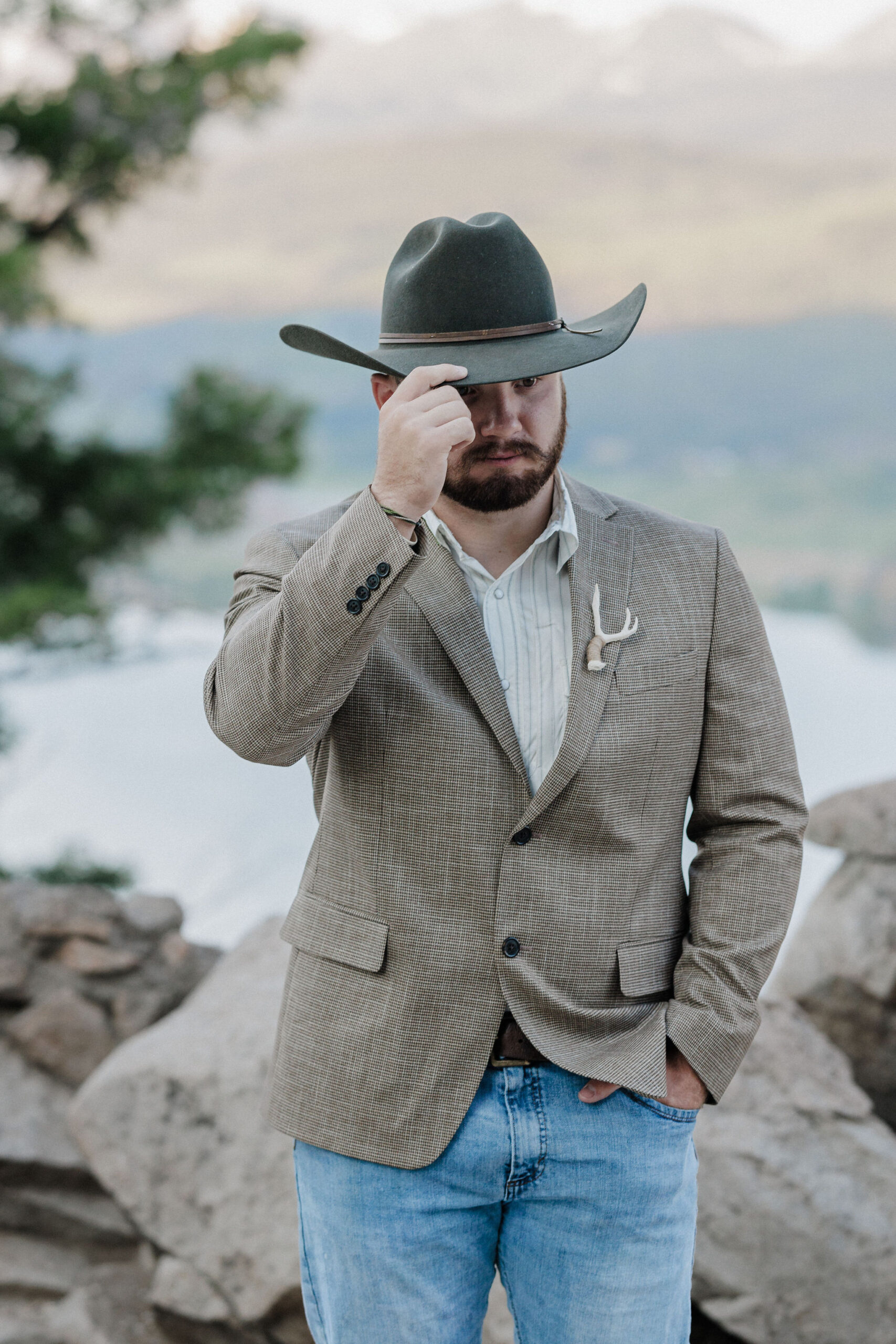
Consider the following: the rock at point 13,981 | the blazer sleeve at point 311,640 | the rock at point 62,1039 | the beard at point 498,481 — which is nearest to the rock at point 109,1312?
the rock at point 62,1039

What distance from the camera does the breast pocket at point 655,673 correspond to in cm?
119

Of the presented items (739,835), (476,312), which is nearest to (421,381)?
(476,312)

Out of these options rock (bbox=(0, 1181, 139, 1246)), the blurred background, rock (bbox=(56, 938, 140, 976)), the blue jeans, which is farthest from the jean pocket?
the blurred background

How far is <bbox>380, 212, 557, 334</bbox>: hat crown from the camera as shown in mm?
1167

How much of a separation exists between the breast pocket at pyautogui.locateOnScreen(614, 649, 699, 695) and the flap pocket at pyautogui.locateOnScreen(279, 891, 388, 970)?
35cm

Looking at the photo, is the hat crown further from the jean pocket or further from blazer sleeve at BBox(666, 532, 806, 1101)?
the jean pocket

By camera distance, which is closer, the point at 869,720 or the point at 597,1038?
the point at 597,1038

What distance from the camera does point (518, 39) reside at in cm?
611

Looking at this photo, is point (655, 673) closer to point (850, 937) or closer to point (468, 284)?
point (468, 284)

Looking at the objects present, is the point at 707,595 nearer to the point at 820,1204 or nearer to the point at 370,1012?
the point at 370,1012

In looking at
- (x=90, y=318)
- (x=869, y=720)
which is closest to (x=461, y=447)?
(x=90, y=318)

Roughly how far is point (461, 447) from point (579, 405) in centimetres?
470

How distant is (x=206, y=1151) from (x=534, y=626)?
1.20m

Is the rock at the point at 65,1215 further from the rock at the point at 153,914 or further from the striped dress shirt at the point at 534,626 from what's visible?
the striped dress shirt at the point at 534,626
